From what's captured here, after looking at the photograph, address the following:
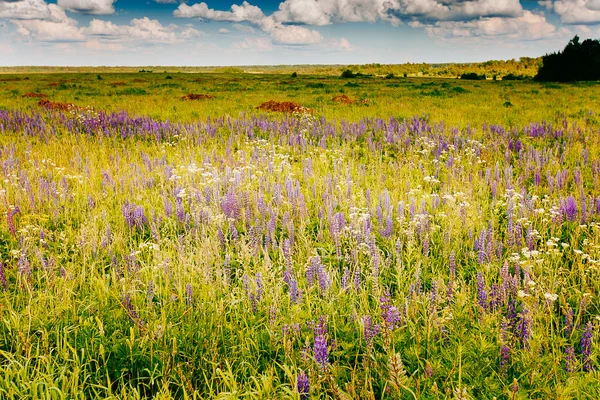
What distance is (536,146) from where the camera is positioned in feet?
34.0

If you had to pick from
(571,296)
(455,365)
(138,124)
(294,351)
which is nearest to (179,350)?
(294,351)

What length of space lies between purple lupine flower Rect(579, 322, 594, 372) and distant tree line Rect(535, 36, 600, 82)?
5257 cm

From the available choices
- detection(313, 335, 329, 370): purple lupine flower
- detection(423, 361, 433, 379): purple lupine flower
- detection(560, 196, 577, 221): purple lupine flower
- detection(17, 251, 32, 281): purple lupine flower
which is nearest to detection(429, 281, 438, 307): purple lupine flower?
detection(423, 361, 433, 379): purple lupine flower

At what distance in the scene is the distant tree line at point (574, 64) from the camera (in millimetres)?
47156

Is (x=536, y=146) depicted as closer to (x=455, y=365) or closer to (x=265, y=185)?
(x=265, y=185)

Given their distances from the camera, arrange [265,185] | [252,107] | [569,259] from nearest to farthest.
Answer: [569,259] → [265,185] → [252,107]

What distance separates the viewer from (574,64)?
47.5 m

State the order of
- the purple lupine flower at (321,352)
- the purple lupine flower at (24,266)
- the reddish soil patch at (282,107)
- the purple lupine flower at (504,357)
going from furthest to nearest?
the reddish soil patch at (282,107)
the purple lupine flower at (24,266)
the purple lupine flower at (504,357)
the purple lupine flower at (321,352)

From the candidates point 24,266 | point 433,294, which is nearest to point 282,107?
point 24,266

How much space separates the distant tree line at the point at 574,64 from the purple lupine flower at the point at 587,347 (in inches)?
2070

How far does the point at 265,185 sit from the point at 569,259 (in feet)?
14.3

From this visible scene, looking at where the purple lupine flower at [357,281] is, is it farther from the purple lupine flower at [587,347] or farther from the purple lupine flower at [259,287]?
the purple lupine flower at [587,347]

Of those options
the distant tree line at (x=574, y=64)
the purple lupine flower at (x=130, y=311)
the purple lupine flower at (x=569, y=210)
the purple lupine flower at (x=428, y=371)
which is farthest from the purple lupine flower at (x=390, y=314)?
the distant tree line at (x=574, y=64)

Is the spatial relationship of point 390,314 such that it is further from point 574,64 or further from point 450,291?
point 574,64
